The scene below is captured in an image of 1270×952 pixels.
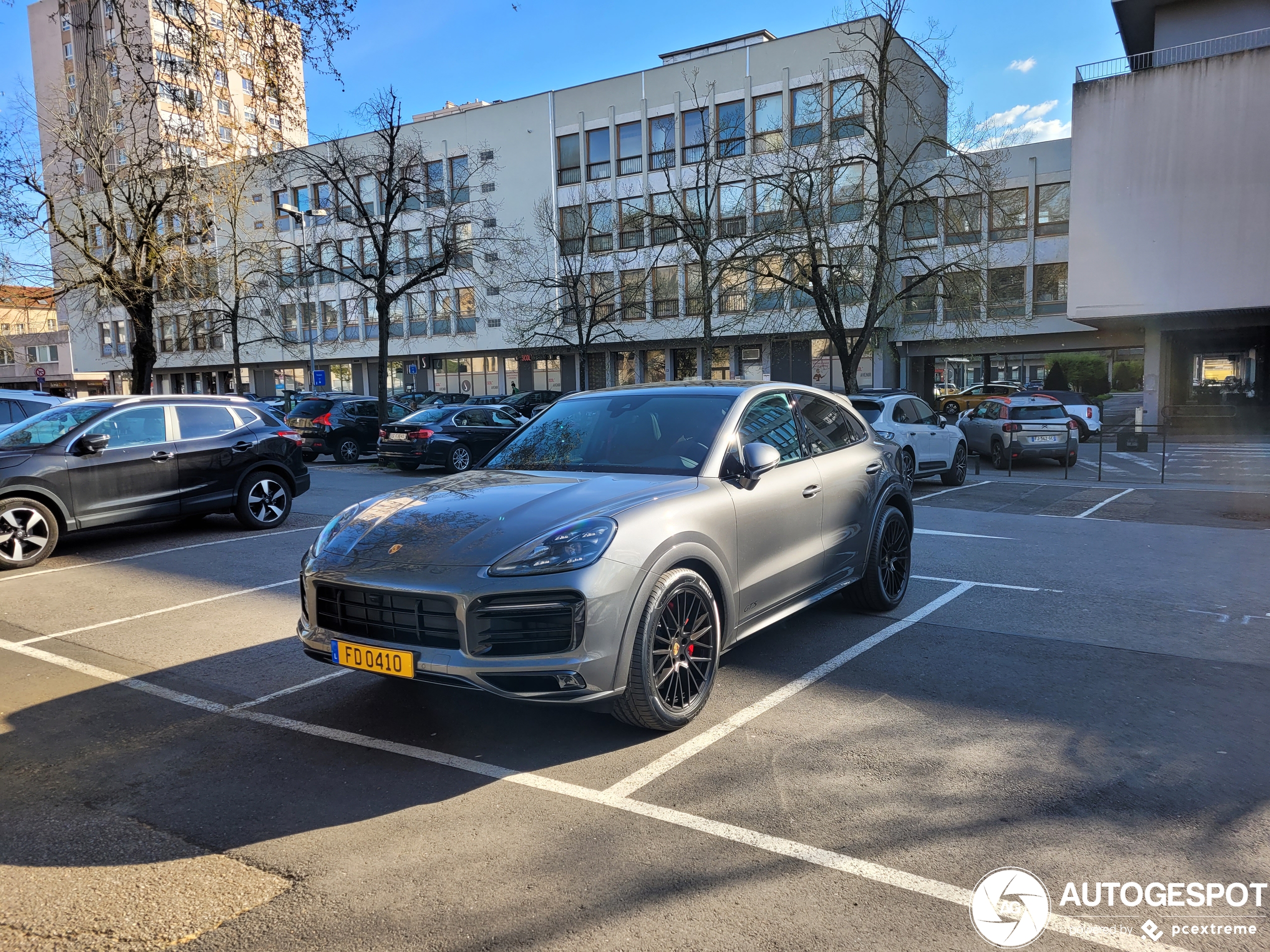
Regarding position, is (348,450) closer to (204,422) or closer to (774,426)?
(204,422)

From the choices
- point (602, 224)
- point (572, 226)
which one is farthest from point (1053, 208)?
point (572, 226)

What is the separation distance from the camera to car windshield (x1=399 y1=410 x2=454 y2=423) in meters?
19.5

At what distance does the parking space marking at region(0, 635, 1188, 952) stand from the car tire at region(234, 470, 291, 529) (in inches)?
237

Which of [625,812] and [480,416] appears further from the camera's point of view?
[480,416]

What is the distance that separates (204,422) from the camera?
1041 centimetres

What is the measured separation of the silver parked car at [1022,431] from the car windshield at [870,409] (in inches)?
180

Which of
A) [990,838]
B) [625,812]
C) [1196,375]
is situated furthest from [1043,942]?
[1196,375]

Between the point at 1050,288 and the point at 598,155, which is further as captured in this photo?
the point at 598,155

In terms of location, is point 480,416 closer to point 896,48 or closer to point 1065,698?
point 1065,698

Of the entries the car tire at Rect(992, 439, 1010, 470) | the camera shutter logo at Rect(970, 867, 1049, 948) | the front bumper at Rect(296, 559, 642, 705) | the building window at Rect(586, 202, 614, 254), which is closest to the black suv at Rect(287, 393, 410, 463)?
the car tire at Rect(992, 439, 1010, 470)

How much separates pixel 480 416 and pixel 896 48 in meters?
20.1

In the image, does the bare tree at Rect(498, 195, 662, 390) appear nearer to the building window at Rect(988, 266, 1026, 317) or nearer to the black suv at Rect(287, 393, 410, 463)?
the building window at Rect(988, 266, 1026, 317)

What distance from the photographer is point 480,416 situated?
66.0 ft

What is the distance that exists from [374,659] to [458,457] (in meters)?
15.7
